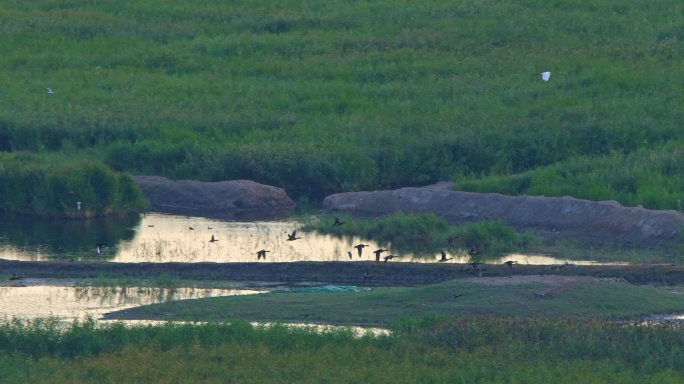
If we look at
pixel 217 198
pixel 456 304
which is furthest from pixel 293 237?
pixel 456 304

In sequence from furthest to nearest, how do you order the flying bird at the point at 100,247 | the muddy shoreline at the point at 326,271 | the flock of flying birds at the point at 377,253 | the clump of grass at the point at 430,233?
the flying bird at the point at 100,247 → the clump of grass at the point at 430,233 → the flock of flying birds at the point at 377,253 → the muddy shoreline at the point at 326,271

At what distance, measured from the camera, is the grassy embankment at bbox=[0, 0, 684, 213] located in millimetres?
24781

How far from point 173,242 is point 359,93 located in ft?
31.7

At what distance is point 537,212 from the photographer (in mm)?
20953

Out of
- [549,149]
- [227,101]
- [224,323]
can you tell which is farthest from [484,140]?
[224,323]

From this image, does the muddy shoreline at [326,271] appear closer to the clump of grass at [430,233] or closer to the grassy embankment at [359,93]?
the clump of grass at [430,233]

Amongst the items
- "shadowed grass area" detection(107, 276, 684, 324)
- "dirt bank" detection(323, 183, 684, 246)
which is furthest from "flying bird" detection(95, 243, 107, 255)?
"dirt bank" detection(323, 183, 684, 246)

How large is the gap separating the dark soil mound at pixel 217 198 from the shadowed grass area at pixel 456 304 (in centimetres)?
755

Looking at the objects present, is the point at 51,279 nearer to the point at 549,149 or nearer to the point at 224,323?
the point at 224,323

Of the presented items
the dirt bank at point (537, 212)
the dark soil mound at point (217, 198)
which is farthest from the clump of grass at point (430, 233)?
the dark soil mound at point (217, 198)

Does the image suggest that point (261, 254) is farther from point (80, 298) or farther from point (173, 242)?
point (80, 298)

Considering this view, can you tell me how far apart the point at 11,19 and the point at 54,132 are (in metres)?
10.4

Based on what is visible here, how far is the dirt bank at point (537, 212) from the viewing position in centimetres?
1942

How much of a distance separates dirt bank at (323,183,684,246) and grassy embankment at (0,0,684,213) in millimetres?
714
